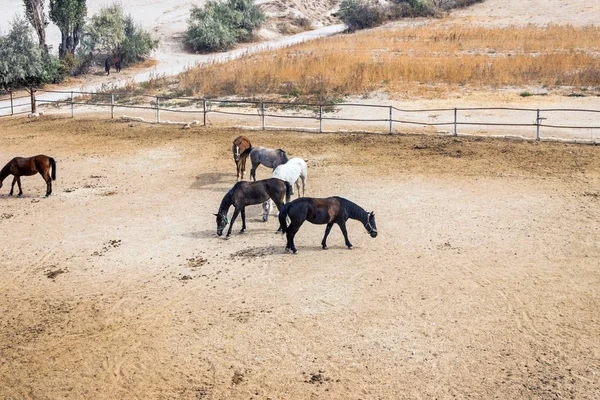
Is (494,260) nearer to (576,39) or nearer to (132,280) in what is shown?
(132,280)

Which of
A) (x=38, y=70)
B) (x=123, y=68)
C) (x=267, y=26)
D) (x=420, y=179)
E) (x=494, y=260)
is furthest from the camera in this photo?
(x=267, y=26)

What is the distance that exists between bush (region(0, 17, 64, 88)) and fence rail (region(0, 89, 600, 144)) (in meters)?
1.86

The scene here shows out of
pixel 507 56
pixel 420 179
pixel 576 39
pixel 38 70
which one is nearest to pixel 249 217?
pixel 420 179

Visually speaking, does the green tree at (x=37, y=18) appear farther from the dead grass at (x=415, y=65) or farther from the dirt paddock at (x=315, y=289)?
the dirt paddock at (x=315, y=289)

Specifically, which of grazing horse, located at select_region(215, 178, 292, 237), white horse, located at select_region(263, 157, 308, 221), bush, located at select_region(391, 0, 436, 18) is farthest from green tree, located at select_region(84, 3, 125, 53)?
grazing horse, located at select_region(215, 178, 292, 237)

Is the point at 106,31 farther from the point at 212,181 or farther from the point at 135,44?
the point at 212,181

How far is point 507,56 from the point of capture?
3412cm

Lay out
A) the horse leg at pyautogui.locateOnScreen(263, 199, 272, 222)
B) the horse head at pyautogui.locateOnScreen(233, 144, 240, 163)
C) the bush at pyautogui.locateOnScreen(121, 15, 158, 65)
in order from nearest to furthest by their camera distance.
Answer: the horse leg at pyautogui.locateOnScreen(263, 199, 272, 222)
the horse head at pyautogui.locateOnScreen(233, 144, 240, 163)
the bush at pyautogui.locateOnScreen(121, 15, 158, 65)

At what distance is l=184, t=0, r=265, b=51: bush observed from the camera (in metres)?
47.6

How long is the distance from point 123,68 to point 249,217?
102 ft

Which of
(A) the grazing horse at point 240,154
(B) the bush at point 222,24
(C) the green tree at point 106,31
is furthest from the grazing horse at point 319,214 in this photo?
(B) the bush at point 222,24

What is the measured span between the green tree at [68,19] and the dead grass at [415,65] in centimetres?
1036

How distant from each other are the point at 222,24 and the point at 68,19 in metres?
12.0

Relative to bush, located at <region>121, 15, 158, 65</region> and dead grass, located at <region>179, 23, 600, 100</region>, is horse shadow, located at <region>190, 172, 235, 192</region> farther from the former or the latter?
→ bush, located at <region>121, 15, 158, 65</region>
